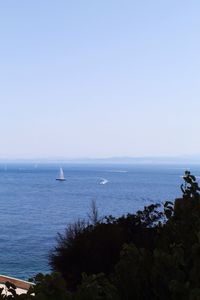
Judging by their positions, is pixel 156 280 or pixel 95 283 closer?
pixel 95 283

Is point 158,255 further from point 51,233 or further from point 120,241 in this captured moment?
point 51,233

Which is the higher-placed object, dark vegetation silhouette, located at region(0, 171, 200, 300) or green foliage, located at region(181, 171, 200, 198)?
green foliage, located at region(181, 171, 200, 198)

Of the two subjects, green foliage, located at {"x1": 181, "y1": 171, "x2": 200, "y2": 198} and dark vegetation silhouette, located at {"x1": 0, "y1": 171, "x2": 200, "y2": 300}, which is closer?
dark vegetation silhouette, located at {"x1": 0, "y1": 171, "x2": 200, "y2": 300}

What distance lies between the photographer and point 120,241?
45.4 feet

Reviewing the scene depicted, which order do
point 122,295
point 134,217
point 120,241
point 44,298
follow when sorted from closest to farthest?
point 44,298 → point 122,295 → point 120,241 → point 134,217

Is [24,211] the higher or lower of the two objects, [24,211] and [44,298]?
the lower

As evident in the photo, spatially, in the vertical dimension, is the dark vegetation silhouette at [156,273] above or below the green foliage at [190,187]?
below

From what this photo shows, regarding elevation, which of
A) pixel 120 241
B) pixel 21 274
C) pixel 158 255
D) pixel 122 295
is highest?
pixel 158 255

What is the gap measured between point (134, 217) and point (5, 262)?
99.5 ft

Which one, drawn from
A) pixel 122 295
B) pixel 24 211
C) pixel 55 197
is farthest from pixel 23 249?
pixel 55 197

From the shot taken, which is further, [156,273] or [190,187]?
[190,187]

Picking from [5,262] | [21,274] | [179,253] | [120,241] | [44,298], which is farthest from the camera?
[5,262]

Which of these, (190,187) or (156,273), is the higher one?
(190,187)

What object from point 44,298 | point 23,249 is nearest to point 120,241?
point 44,298
